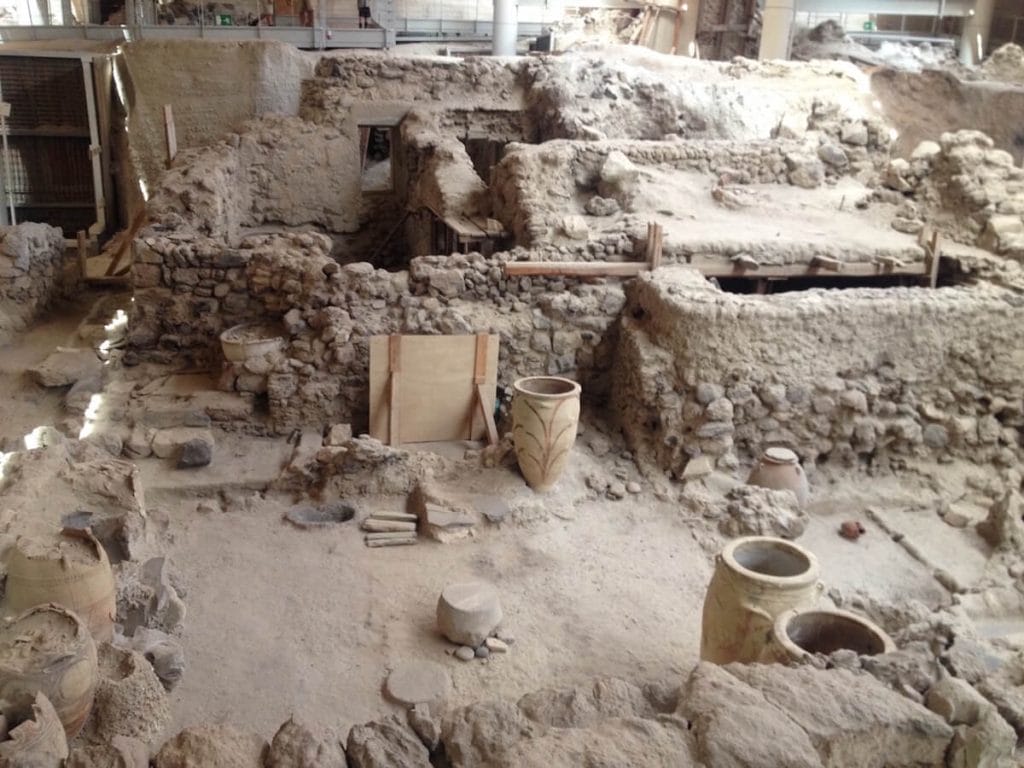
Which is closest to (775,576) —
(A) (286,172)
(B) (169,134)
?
(A) (286,172)

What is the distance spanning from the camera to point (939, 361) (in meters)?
7.88

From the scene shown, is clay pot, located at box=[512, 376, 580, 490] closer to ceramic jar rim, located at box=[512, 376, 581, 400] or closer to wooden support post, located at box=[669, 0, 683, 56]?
ceramic jar rim, located at box=[512, 376, 581, 400]

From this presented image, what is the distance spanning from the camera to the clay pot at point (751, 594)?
4.47 metres

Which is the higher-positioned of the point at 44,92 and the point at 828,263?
the point at 44,92

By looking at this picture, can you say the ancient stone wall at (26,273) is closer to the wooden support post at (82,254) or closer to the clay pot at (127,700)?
the wooden support post at (82,254)

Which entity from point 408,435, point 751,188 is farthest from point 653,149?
point 408,435

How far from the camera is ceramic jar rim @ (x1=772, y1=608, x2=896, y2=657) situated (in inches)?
157

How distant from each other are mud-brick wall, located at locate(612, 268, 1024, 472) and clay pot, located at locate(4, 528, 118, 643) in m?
4.55

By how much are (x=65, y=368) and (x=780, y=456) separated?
654 centimetres

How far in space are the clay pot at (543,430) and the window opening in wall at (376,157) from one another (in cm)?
651

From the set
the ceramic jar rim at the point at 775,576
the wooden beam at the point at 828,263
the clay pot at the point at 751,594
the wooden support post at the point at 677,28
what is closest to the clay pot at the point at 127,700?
the clay pot at the point at 751,594

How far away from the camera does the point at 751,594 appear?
4.50m

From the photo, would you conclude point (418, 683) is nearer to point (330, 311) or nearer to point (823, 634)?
point (823, 634)

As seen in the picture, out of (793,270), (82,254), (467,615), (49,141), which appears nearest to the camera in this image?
(467,615)
